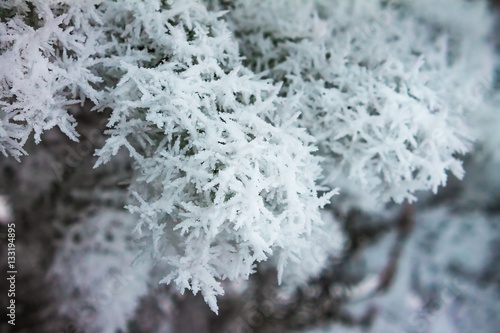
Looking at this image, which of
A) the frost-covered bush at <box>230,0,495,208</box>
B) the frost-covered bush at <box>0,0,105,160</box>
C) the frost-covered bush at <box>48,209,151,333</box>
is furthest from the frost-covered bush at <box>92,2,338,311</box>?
the frost-covered bush at <box>48,209,151,333</box>

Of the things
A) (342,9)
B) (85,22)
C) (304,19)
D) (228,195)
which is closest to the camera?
(228,195)

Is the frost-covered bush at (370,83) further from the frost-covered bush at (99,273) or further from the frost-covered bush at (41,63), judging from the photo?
the frost-covered bush at (99,273)

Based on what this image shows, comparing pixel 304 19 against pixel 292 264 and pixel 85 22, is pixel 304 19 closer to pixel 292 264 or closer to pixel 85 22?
pixel 85 22

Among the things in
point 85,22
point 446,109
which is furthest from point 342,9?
point 85,22

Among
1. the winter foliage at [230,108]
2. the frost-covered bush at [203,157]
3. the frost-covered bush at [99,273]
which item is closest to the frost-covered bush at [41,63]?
the winter foliage at [230,108]

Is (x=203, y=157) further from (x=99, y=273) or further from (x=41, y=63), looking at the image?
(x=99, y=273)

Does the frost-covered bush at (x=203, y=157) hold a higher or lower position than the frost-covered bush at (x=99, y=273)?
higher

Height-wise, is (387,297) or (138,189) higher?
(138,189)

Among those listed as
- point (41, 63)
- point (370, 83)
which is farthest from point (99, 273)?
point (370, 83)
